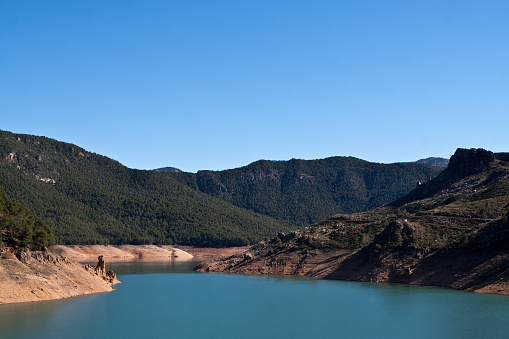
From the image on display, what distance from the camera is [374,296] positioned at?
72438 millimetres

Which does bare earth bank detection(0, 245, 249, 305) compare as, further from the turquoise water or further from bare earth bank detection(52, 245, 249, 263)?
bare earth bank detection(52, 245, 249, 263)

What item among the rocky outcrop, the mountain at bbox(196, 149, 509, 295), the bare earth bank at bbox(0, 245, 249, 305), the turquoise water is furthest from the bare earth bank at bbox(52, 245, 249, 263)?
the rocky outcrop

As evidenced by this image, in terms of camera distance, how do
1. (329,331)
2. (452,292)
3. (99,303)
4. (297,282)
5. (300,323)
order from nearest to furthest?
(329,331), (300,323), (99,303), (452,292), (297,282)

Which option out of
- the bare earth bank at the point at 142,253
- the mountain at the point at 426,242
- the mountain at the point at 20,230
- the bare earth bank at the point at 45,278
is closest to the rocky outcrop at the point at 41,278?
the bare earth bank at the point at 45,278

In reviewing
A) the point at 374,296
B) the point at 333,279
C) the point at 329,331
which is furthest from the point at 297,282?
the point at 329,331

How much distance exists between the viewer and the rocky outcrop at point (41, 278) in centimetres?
5891

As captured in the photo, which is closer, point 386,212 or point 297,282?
point 297,282

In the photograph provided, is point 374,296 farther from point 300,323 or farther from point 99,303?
point 99,303

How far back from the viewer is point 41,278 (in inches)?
2512

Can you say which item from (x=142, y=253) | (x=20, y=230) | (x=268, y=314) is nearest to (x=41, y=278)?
(x=20, y=230)

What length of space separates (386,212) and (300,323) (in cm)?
7813

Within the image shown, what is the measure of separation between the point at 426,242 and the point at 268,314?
3759 cm

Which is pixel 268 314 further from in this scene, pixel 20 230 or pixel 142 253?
pixel 142 253

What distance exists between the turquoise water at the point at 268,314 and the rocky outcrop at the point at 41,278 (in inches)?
62.8
